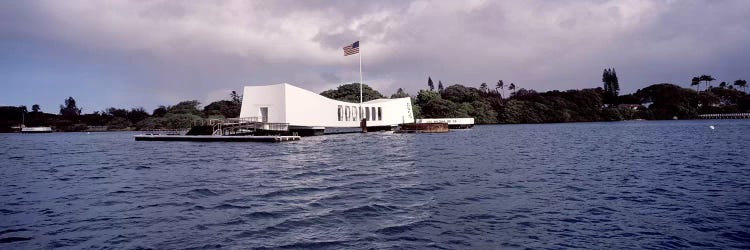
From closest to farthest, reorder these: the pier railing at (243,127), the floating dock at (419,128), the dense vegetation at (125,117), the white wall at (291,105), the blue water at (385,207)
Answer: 1. the blue water at (385,207)
2. the pier railing at (243,127)
3. the white wall at (291,105)
4. the floating dock at (419,128)
5. the dense vegetation at (125,117)

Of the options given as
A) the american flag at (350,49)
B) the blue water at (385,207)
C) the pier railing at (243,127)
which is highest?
the american flag at (350,49)

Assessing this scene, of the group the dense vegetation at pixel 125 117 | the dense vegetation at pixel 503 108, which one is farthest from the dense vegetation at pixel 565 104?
the dense vegetation at pixel 125 117

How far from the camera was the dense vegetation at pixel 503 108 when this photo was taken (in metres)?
123

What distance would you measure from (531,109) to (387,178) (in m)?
126

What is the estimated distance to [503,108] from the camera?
137 metres

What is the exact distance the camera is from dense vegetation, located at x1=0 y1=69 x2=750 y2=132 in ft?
403

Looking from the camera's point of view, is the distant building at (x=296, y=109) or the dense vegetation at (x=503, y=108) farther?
the dense vegetation at (x=503, y=108)

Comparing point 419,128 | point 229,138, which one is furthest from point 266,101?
point 419,128

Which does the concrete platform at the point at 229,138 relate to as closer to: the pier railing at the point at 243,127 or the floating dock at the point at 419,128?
the pier railing at the point at 243,127

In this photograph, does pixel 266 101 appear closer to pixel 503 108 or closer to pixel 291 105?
pixel 291 105

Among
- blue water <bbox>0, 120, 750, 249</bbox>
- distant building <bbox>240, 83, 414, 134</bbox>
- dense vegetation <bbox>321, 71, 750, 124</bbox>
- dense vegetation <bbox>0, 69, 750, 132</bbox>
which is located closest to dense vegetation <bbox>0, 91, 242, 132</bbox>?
dense vegetation <bbox>0, 69, 750, 132</bbox>

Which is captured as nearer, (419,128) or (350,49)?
(350,49)

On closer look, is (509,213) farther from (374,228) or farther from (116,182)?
(116,182)

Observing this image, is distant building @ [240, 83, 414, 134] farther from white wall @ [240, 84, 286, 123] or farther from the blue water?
the blue water
